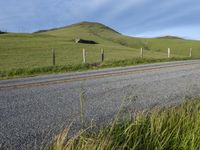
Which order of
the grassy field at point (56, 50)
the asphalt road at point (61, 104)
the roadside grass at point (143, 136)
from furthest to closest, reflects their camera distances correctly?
the grassy field at point (56, 50) → the asphalt road at point (61, 104) → the roadside grass at point (143, 136)

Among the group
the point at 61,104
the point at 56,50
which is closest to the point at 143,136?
the point at 61,104

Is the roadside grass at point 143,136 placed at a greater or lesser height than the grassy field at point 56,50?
lesser

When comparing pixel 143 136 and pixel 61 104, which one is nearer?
pixel 143 136

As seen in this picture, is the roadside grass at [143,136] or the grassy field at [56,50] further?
the grassy field at [56,50]

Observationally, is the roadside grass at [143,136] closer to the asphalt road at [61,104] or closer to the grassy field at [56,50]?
the asphalt road at [61,104]

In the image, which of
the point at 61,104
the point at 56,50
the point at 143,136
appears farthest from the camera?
the point at 56,50

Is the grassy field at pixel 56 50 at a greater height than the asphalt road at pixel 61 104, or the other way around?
the grassy field at pixel 56 50

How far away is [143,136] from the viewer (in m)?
4.50

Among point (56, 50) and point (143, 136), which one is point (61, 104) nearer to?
point (143, 136)

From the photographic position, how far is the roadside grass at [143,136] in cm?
396

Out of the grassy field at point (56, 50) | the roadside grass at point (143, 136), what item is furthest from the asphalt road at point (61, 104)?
the grassy field at point (56, 50)

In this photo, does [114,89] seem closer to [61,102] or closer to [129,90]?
[129,90]

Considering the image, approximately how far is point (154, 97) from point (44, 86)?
3.33 metres

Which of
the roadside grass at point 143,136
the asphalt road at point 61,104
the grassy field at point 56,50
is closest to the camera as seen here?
the roadside grass at point 143,136
